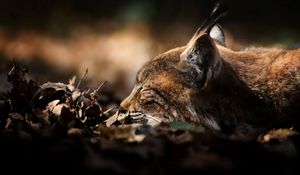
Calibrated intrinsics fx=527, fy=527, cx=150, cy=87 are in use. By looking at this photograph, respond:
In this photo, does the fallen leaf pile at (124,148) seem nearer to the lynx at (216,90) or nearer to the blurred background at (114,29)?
→ the lynx at (216,90)

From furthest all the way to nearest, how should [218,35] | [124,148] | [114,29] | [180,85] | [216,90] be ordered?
[114,29] < [218,35] < [180,85] < [216,90] < [124,148]

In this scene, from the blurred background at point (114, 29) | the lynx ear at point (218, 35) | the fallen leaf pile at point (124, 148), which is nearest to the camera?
the fallen leaf pile at point (124, 148)

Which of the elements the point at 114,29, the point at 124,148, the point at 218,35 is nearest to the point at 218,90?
the point at 218,35

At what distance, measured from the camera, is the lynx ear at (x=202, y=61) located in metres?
5.20

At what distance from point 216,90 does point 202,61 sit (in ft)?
1.07

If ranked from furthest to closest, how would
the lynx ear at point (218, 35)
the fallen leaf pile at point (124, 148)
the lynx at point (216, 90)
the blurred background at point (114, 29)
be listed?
the blurred background at point (114, 29) < the lynx ear at point (218, 35) < the lynx at point (216, 90) < the fallen leaf pile at point (124, 148)

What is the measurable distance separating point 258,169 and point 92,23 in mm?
9791

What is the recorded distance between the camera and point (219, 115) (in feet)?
16.8

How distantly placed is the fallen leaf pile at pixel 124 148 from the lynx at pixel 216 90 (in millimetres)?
439

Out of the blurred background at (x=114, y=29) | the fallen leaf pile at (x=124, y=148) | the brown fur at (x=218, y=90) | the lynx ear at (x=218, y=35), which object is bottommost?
the fallen leaf pile at (x=124, y=148)

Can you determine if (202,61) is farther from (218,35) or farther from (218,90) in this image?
(218,35)

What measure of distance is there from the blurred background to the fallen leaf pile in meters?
6.36

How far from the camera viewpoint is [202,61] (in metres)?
5.28

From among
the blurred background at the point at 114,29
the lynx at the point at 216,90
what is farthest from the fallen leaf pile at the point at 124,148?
the blurred background at the point at 114,29
